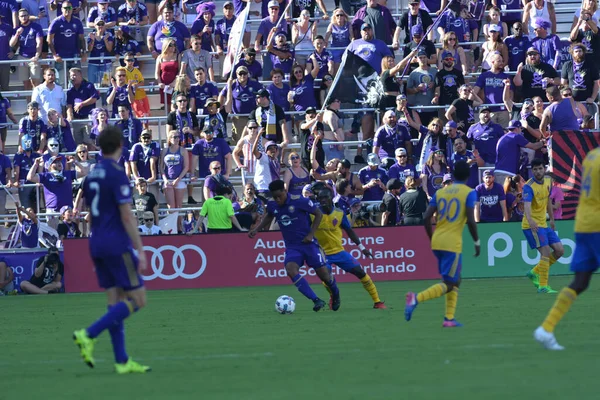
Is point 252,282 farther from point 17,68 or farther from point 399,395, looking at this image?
point 399,395

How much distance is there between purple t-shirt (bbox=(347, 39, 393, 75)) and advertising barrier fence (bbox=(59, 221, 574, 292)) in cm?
445

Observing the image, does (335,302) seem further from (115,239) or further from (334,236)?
(115,239)

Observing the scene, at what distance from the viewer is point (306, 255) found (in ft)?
51.8

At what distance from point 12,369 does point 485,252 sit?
14596 mm

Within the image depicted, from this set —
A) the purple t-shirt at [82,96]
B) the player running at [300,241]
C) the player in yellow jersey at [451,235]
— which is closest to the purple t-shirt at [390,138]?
the purple t-shirt at [82,96]

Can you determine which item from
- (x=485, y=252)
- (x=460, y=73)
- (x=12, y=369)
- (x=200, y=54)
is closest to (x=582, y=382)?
(x=12, y=369)

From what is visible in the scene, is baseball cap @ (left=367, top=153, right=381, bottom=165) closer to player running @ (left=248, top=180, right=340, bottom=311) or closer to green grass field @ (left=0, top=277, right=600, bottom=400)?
green grass field @ (left=0, top=277, right=600, bottom=400)

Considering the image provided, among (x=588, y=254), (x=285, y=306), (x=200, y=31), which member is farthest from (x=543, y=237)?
(x=200, y=31)

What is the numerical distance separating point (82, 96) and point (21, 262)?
4962 millimetres

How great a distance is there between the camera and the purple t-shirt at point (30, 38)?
27453 mm

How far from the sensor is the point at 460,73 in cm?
2477

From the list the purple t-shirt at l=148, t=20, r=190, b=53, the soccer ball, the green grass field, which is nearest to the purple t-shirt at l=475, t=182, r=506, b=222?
the green grass field

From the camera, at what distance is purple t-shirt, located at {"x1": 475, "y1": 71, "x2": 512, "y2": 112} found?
24.9 meters

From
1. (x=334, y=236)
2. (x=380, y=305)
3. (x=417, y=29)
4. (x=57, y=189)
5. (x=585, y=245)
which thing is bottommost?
(x=380, y=305)
